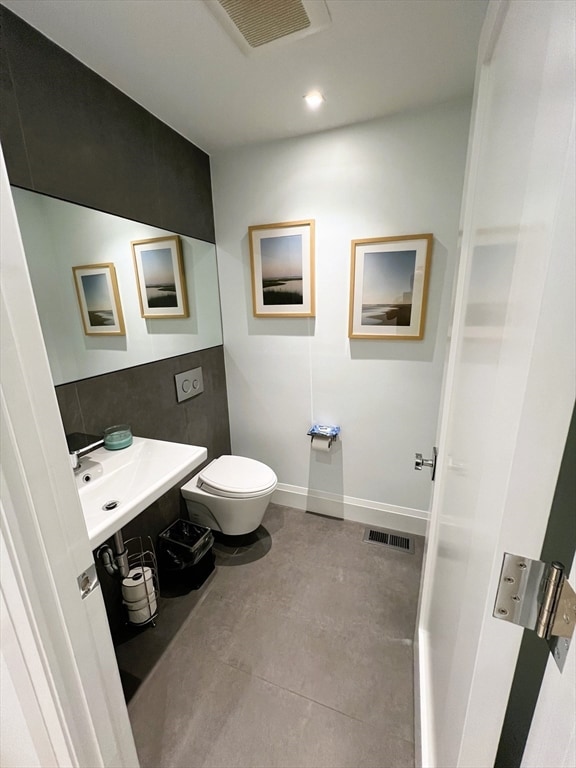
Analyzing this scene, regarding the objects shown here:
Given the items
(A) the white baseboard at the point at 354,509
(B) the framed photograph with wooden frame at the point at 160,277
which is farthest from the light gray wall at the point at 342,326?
(B) the framed photograph with wooden frame at the point at 160,277

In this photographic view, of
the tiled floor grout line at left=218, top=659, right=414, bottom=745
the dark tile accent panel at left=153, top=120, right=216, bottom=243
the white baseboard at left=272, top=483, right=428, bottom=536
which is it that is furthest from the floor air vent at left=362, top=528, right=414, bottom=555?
the dark tile accent panel at left=153, top=120, right=216, bottom=243

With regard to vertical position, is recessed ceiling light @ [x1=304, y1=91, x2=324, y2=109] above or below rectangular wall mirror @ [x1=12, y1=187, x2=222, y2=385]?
above

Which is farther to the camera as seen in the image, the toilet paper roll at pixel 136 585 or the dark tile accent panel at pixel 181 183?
the dark tile accent panel at pixel 181 183

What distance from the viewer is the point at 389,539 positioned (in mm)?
2023

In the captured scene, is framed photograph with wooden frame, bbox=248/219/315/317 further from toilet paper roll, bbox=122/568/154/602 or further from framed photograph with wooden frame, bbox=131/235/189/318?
toilet paper roll, bbox=122/568/154/602

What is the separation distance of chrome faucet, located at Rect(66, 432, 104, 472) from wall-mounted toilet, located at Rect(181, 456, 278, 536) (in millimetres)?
633

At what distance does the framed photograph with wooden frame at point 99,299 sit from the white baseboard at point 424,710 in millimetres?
1894

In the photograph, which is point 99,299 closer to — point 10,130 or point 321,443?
point 10,130

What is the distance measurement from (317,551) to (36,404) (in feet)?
6.03

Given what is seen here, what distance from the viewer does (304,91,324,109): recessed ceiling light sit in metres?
1.42

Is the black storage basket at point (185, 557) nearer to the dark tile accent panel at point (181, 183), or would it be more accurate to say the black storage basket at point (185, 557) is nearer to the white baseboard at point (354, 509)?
the white baseboard at point (354, 509)

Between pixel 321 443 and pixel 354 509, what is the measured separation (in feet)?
1.86

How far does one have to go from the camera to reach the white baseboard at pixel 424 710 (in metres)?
0.93

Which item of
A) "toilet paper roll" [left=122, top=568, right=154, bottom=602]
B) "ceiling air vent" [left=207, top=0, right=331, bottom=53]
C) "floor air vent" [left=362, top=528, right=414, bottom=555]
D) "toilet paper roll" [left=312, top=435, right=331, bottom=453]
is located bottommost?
"floor air vent" [left=362, top=528, right=414, bottom=555]
